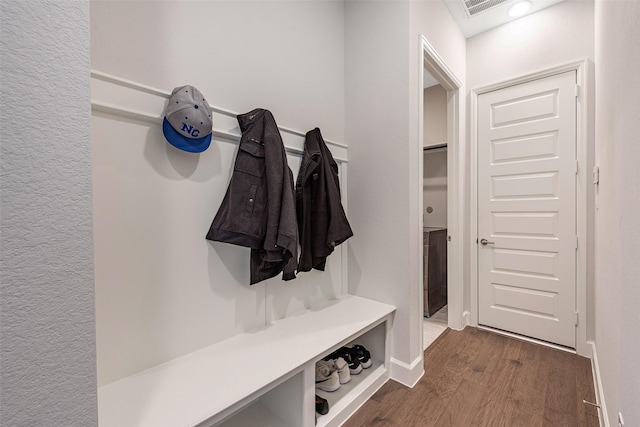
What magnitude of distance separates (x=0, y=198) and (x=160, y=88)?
843mm

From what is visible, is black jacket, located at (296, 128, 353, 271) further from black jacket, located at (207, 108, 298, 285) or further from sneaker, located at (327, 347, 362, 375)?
sneaker, located at (327, 347, 362, 375)

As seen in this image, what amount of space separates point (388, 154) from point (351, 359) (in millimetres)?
1343

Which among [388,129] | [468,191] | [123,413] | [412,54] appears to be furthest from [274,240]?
[468,191]

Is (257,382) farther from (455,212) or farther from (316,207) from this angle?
(455,212)

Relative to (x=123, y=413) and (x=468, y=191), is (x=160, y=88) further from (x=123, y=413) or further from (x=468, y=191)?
(x=468, y=191)

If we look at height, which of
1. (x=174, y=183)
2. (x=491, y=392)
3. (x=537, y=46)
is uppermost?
(x=537, y=46)

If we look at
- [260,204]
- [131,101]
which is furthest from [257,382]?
[131,101]

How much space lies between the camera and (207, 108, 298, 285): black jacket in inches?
51.0

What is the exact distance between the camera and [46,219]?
1.80 ft

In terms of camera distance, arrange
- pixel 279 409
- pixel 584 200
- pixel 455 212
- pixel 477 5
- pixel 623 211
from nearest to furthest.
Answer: pixel 623 211, pixel 279 409, pixel 584 200, pixel 477 5, pixel 455 212

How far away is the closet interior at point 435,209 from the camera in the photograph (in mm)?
2814

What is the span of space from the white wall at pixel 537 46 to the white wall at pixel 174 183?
73.1 inches

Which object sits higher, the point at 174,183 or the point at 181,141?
the point at 181,141

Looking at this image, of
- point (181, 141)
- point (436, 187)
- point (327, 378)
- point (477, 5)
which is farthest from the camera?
point (436, 187)
